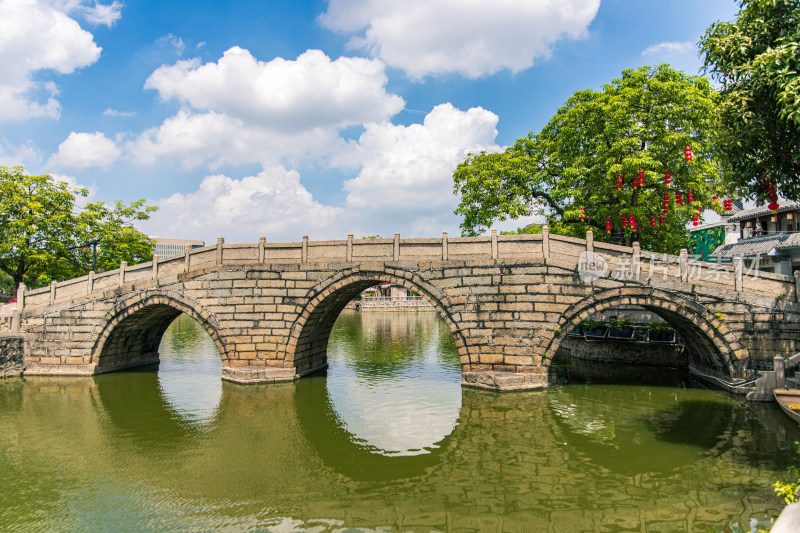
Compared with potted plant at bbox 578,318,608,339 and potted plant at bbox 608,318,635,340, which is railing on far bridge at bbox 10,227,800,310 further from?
potted plant at bbox 578,318,608,339

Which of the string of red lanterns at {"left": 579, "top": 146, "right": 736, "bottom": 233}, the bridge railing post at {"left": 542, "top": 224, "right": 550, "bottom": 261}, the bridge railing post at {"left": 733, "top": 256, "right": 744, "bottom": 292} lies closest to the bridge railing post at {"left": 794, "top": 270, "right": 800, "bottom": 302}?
the bridge railing post at {"left": 733, "top": 256, "right": 744, "bottom": 292}

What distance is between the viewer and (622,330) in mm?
17406

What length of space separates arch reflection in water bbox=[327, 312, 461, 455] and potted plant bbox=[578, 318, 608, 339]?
526 cm

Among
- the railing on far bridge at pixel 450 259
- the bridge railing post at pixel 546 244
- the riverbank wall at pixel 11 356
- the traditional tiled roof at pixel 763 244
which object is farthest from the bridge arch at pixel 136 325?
the traditional tiled roof at pixel 763 244

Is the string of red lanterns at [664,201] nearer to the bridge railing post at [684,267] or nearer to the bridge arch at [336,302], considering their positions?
the bridge railing post at [684,267]

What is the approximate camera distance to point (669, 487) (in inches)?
298

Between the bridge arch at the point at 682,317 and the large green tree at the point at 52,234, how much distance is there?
21635 mm

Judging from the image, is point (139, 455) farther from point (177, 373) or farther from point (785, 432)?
point (785, 432)

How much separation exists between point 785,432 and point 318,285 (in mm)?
12240

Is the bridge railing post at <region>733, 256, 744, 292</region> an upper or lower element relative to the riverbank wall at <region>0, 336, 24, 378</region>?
upper

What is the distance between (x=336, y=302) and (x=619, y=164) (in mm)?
10956

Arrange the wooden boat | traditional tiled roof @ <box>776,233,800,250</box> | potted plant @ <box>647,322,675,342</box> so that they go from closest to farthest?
the wooden boat < potted plant @ <box>647,322,675,342</box> < traditional tiled roof @ <box>776,233,800,250</box>

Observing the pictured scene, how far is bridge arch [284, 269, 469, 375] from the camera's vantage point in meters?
14.1

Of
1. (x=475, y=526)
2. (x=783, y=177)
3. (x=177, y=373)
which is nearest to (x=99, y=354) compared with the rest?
(x=177, y=373)
